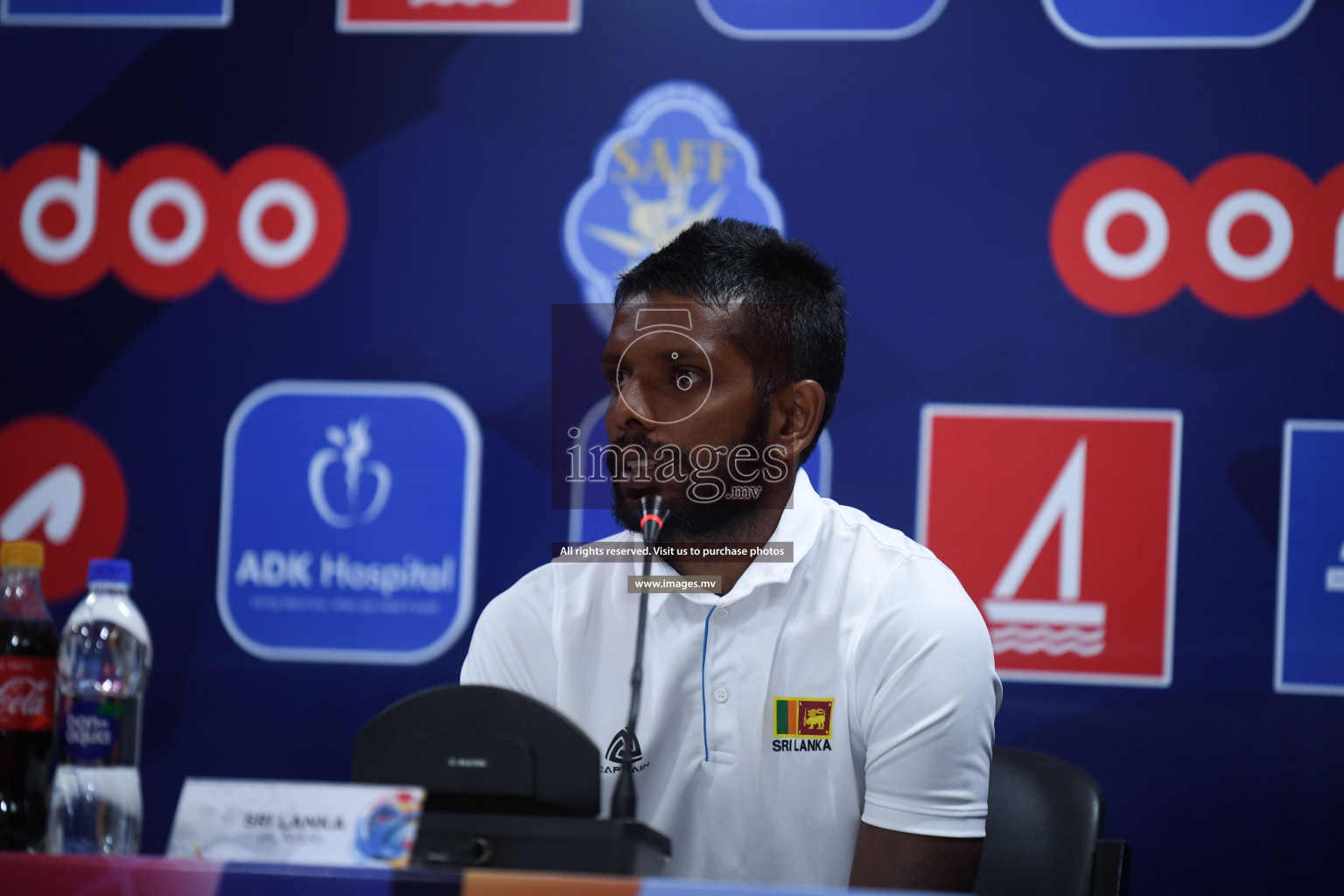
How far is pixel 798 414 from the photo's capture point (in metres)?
1.37

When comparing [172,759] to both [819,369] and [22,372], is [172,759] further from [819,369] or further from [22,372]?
[819,369]

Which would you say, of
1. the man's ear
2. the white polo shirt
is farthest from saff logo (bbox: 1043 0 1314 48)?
the white polo shirt

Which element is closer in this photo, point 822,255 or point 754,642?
point 754,642

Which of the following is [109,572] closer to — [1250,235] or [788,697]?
[788,697]

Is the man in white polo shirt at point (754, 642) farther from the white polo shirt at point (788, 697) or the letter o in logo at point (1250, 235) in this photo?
the letter o in logo at point (1250, 235)

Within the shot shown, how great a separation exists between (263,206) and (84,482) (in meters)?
0.62

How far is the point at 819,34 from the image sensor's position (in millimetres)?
2201

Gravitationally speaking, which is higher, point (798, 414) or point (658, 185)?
point (658, 185)

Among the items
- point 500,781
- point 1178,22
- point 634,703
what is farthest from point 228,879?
point 1178,22

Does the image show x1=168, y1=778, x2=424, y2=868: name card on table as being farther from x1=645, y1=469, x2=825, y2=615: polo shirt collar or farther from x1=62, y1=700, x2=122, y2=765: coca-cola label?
x1=645, y1=469, x2=825, y2=615: polo shirt collar

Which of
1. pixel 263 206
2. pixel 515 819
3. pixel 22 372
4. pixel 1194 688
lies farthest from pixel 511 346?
pixel 515 819

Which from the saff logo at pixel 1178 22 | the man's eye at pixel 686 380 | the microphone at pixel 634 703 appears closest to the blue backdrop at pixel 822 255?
the saff logo at pixel 1178 22

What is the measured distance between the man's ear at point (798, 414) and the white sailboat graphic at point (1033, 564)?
0.83m

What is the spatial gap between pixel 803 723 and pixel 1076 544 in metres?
1.02
